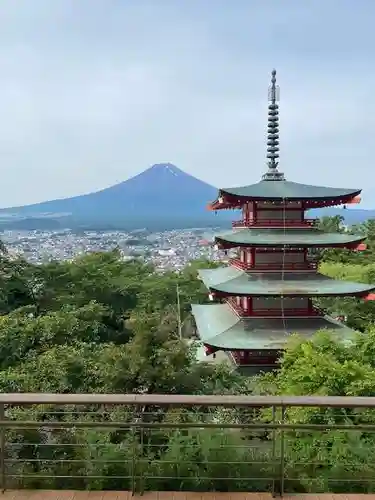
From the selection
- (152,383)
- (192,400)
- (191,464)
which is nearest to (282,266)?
(152,383)

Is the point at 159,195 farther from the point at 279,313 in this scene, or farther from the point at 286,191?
the point at 279,313

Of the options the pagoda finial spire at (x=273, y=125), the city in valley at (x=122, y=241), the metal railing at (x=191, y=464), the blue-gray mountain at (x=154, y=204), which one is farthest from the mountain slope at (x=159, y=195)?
the metal railing at (x=191, y=464)

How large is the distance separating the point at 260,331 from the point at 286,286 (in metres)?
1.27

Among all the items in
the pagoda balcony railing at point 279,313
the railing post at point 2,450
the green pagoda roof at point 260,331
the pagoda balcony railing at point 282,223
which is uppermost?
the pagoda balcony railing at point 282,223

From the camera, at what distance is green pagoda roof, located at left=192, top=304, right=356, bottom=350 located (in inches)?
477

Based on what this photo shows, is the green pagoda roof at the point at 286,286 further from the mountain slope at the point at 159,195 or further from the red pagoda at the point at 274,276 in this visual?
the mountain slope at the point at 159,195

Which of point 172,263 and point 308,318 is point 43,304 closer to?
point 308,318

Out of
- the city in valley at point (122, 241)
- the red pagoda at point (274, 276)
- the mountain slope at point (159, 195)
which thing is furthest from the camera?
the mountain slope at point (159, 195)

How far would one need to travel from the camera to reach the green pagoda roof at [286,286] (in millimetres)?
12664

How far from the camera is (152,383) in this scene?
30.0 feet

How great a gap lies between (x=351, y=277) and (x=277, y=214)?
964 cm

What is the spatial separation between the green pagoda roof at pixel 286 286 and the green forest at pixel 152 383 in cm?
123

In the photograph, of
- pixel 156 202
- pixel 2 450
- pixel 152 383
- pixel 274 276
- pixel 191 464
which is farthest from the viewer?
pixel 156 202

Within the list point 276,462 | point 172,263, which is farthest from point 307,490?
point 172,263
